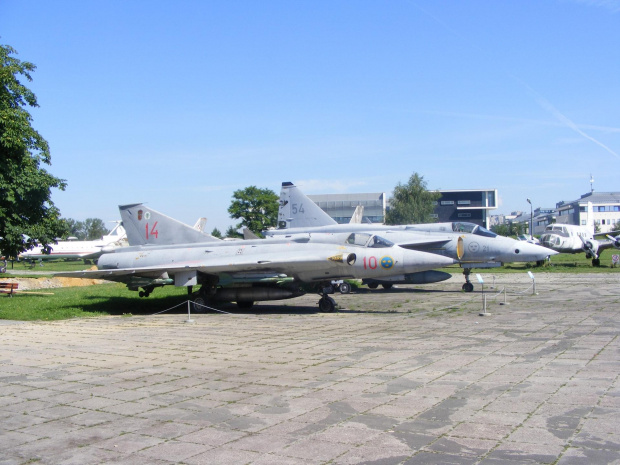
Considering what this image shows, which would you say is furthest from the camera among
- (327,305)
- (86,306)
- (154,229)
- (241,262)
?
(154,229)

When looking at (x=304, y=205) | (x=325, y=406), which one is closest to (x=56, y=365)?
(x=325, y=406)

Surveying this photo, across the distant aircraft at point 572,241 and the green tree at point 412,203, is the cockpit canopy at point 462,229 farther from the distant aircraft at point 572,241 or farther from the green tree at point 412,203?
the green tree at point 412,203

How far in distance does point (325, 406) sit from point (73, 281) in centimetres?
3321

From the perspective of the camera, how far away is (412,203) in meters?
69.8

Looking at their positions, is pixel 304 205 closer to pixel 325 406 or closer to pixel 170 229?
pixel 170 229

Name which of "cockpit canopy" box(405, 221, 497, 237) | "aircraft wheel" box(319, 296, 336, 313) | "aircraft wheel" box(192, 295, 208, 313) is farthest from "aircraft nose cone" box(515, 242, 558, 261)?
"aircraft wheel" box(192, 295, 208, 313)

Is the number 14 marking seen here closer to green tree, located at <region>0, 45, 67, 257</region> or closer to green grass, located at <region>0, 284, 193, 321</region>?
green grass, located at <region>0, 284, 193, 321</region>

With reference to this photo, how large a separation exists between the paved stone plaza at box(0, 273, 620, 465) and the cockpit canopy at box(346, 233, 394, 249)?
10.7 ft

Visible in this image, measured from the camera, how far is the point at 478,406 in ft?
19.4

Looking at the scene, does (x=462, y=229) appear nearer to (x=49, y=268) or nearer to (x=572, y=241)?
(x=572, y=241)

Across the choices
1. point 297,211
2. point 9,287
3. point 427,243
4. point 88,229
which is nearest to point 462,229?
point 427,243

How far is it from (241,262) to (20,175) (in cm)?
1135

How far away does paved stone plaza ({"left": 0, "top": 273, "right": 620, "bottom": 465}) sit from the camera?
189 inches

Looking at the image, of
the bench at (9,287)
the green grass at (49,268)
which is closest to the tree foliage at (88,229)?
the green grass at (49,268)
